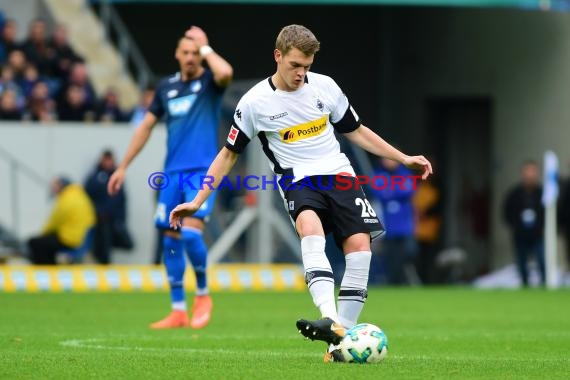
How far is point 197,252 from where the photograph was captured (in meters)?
12.0

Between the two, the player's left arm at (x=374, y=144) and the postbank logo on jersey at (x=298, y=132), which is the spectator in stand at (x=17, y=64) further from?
the postbank logo on jersey at (x=298, y=132)

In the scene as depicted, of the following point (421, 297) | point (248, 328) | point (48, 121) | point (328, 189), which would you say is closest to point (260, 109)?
point (328, 189)

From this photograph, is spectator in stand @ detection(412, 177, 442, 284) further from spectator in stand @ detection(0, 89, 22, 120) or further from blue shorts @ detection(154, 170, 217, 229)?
blue shorts @ detection(154, 170, 217, 229)

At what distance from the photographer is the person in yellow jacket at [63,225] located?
2102 cm

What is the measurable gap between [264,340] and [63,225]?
1095 cm

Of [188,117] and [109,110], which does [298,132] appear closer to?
[188,117]

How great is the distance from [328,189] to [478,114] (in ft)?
71.0

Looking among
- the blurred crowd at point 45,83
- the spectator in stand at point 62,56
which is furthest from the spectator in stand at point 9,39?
the spectator in stand at point 62,56

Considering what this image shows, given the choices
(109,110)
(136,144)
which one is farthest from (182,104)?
(109,110)

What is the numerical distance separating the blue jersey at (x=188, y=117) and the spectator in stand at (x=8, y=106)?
10.2 meters

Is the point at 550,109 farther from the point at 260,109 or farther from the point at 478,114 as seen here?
the point at 260,109

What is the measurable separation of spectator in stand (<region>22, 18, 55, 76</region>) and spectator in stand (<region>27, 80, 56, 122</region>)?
443mm

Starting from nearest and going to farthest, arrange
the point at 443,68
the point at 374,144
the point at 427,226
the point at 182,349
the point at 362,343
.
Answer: the point at 362,343 < the point at 374,144 < the point at 182,349 < the point at 427,226 < the point at 443,68

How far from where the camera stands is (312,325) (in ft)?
25.8
